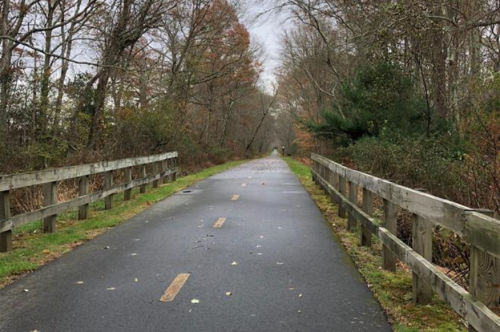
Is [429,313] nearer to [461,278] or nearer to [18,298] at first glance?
[461,278]

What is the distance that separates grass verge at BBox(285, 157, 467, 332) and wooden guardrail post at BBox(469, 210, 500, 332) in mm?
904

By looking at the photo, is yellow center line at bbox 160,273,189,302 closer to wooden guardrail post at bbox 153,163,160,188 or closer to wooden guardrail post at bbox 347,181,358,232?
wooden guardrail post at bbox 347,181,358,232

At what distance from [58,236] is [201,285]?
3.89 meters

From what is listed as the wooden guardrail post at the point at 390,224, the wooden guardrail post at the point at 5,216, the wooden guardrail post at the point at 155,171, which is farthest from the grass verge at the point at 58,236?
the wooden guardrail post at the point at 390,224

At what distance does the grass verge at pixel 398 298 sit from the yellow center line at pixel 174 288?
2106 mm

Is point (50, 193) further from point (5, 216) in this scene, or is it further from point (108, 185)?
point (108, 185)

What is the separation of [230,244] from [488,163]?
4496 millimetres

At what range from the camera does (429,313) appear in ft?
13.9

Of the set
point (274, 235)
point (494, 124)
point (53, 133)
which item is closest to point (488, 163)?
point (494, 124)

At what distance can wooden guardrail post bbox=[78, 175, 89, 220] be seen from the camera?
957cm

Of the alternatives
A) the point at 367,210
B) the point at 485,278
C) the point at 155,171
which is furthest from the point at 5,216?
the point at 155,171

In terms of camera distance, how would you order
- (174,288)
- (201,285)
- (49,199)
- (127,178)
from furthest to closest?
(127,178) < (49,199) < (201,285) < (174,288)

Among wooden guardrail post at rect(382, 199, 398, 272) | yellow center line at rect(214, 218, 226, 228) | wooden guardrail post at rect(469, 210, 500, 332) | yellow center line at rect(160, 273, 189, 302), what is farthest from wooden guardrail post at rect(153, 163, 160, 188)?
wooden guardrail post at rect(469, 210, 500, 332)

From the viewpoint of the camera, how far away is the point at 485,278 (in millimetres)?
3029
